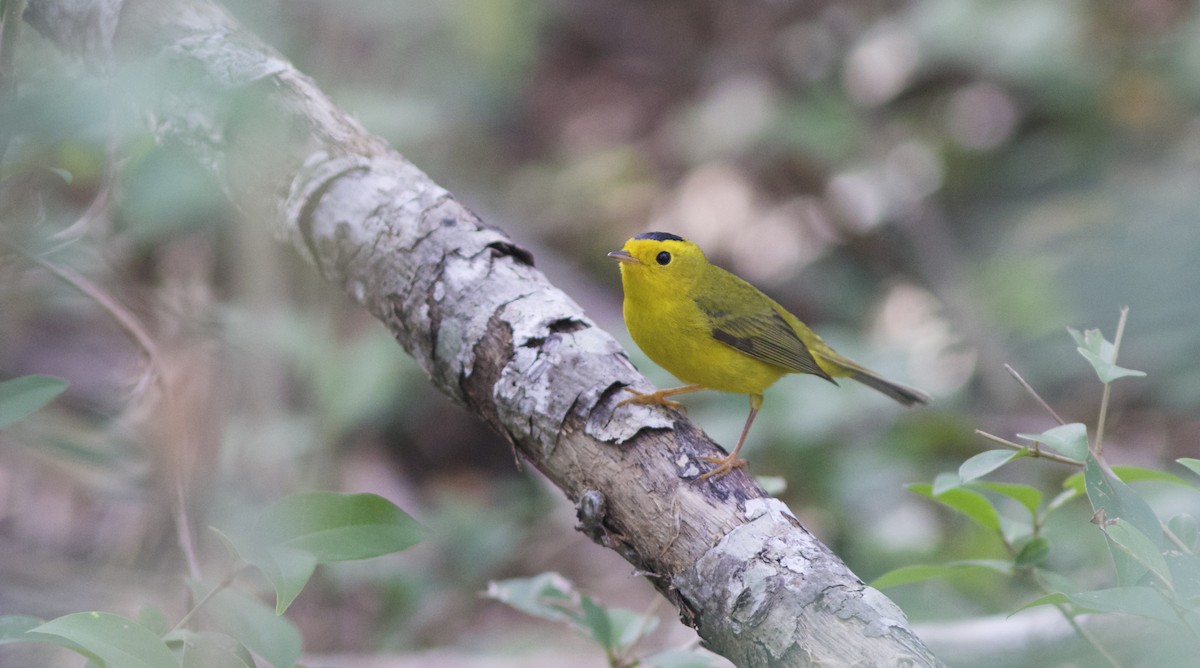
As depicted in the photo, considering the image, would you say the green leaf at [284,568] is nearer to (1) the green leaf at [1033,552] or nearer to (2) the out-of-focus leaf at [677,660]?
(2) the out-of-focus leaf at [677,660]

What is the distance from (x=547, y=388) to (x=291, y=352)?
3178mm

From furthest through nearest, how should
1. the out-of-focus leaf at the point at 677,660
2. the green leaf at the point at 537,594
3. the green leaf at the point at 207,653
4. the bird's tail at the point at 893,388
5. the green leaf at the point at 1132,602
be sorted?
the bird's tail at the point at 893,388 < the green leaf at the point at 537,594 < the out-of-focus leaf at the point at 677,660 < the green leaf at the point at 207,653 < the green leaf at the point at 1132,602

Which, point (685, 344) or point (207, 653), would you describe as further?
point (685, 344)

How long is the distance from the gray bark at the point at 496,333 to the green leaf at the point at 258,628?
2.02ft

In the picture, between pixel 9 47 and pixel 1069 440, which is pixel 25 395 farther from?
pixel 1069 440

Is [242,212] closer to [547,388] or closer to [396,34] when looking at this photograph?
[547,388]

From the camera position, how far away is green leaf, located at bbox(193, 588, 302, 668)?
5.57 feet

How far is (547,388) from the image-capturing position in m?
2.10

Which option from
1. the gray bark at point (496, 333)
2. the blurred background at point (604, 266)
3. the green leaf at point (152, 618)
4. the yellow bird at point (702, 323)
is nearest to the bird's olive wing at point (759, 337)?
the yellow bird at point (702, 323)

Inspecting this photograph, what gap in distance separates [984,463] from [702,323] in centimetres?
182

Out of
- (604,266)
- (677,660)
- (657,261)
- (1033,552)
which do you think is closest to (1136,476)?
(1033,552)

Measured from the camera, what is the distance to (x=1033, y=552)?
1.95 meters

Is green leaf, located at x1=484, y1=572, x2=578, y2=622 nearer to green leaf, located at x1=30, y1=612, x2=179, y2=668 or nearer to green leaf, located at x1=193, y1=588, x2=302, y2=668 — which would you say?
green leaf, located at x1=193, y1=588, x2=302, y2=668

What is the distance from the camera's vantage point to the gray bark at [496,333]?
1662 mm
